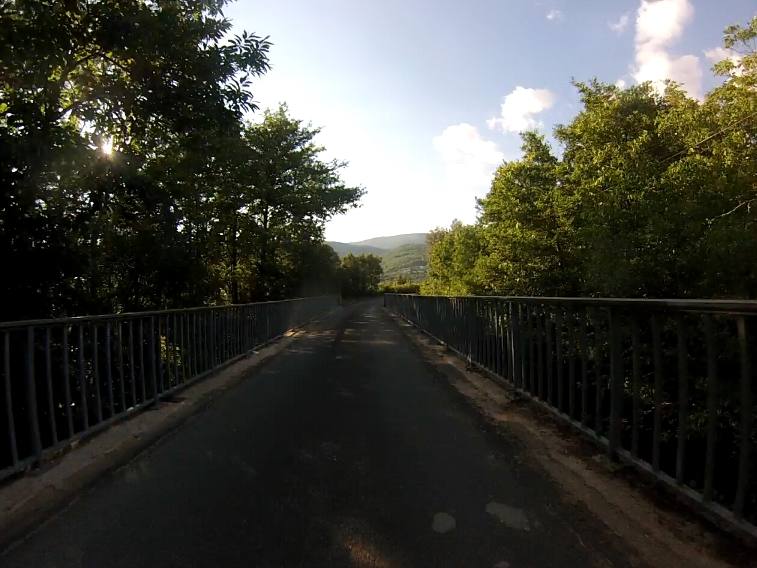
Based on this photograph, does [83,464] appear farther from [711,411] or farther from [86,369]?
[711,411]

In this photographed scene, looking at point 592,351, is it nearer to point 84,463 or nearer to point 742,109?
point 84,463

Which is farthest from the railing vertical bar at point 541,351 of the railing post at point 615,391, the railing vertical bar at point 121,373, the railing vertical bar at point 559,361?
the railing vertical bar at point 121,373

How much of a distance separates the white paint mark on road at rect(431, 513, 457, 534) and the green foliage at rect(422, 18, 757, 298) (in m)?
9.19

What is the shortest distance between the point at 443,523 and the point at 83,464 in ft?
9.40

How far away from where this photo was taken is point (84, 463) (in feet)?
13.2

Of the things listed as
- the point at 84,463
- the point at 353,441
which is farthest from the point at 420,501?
the point at 84,463

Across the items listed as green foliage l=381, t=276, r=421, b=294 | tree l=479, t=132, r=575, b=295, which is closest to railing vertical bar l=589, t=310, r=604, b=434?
tree l=479, t=132, r=575, b=295

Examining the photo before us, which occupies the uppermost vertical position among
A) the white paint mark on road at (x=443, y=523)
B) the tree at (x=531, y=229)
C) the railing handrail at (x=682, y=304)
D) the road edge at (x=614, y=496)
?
the tree at (x=531, y=229)

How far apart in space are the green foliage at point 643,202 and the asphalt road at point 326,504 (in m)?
7.53

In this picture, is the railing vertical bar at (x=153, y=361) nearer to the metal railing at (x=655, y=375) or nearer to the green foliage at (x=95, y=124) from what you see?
the green foliage at (x=95, y=124)

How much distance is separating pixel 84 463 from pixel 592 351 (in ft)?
13.9

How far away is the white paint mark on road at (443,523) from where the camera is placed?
9.38 ft

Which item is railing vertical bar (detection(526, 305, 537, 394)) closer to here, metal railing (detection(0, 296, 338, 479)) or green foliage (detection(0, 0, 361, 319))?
metal railing (detection(0, 296, 338, 479))

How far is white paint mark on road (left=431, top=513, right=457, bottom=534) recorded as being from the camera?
2859 mm
